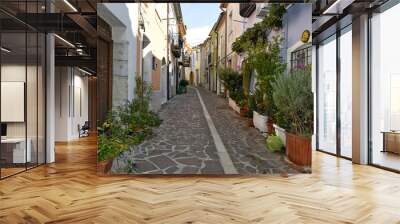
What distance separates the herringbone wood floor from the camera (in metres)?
3.06

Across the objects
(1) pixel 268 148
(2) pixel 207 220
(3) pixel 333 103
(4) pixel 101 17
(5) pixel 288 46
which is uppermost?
(4) pixel 101 17

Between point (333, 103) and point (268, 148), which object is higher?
point (333, 103)

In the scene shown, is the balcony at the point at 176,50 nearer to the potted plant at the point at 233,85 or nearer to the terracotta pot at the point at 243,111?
the potted plant at the point at 233,85

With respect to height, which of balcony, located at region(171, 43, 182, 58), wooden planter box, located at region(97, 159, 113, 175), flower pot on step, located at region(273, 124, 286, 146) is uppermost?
balcony, located at region(171, 43, 182, 58)

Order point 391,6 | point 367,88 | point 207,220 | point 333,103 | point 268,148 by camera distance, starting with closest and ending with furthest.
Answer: point 207,220
point 268,148
point 391,6
point 367,88
point 333,103

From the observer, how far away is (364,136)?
19.3 ft

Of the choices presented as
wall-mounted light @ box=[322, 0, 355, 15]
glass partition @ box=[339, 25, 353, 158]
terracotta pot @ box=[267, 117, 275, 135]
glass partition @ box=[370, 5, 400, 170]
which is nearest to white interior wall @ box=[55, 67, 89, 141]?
terracotta pot @ box=[267, 117, 275, 135]

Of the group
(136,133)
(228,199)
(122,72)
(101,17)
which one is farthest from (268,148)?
(101,17)

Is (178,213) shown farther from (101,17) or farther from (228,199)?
(101,17)

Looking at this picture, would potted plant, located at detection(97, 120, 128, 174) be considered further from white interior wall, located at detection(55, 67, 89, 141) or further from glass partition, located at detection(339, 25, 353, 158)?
white interior wall, located at detection(55, 67, 89, 141)

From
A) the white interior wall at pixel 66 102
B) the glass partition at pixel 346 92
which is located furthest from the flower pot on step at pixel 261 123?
the white interior wall at pixel 66 102

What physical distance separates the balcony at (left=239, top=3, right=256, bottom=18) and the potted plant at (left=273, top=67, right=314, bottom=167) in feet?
3.32

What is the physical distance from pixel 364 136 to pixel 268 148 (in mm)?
2075

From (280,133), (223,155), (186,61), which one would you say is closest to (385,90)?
(280,133)
